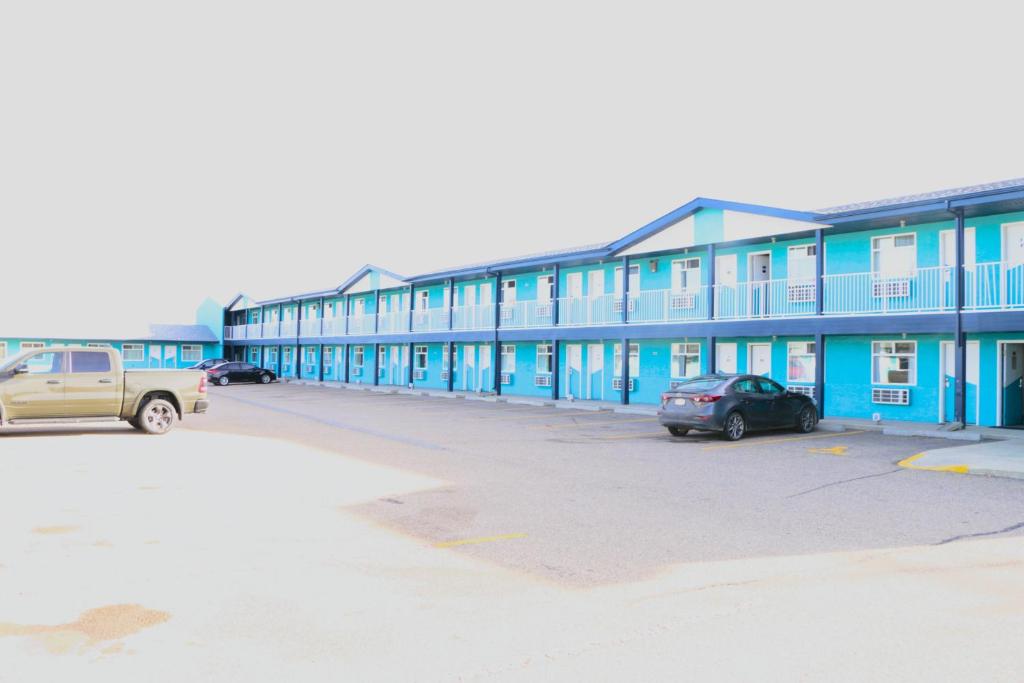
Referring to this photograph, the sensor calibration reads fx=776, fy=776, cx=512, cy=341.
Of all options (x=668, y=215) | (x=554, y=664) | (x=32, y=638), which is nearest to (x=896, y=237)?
(x=668, y=215)

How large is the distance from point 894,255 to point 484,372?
728 inches

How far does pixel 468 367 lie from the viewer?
35594mm

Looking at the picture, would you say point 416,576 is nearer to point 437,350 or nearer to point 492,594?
point 492,594

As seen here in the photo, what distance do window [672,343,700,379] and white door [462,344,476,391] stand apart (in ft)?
39.0

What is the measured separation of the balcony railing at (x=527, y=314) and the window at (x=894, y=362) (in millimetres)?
11710

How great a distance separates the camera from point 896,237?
20109mm

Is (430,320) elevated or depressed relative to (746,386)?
elevated

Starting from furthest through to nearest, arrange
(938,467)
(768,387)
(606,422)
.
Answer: (606,422) → (768,387) → (938,467)

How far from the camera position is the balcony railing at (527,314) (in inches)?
1176

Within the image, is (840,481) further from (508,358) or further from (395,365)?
(395,365)

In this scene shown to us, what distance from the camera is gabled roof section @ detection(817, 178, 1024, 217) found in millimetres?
16500

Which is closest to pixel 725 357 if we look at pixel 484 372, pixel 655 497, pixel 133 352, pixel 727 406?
pixel 727 406

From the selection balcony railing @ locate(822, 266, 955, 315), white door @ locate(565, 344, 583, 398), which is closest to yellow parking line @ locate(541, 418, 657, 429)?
balcony railing @ locate(822, 266, 955, 315)

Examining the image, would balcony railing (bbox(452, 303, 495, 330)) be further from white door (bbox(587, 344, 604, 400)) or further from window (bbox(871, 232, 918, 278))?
window (bbox(871, 232, 918, 278))
